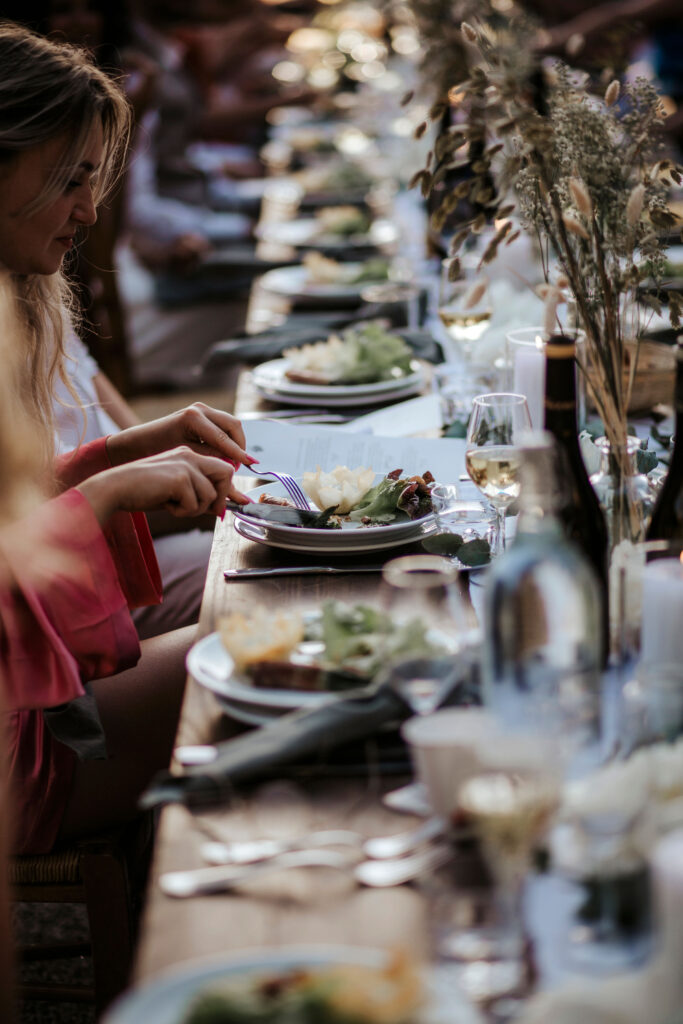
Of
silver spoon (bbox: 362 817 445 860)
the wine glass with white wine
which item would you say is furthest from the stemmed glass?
the wine glass with white wine

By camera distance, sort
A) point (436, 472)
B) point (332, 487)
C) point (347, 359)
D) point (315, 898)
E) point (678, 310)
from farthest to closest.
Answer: point (347, 359) < point (436, 472) < point (332, 487) < point (678, 310) < point (315, 898)

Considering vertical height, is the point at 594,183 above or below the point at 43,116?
below

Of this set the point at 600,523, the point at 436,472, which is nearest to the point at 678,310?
the point at 600,523

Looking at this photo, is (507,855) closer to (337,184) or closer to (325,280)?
(325,280)

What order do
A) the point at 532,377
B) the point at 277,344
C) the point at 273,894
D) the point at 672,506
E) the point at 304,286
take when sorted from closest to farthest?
the point at 273,894
the point at 672,506
the point at 532,377
the point at 277,344
the point at 304,286

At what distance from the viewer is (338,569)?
124 centimetres

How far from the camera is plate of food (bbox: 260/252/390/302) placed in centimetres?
271

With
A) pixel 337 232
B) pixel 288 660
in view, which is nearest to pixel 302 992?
pixel 288 660

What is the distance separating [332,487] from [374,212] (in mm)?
2835

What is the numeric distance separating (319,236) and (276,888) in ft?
9.81

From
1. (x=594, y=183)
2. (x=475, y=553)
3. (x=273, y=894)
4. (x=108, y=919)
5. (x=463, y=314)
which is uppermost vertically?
(x=594, y=183)

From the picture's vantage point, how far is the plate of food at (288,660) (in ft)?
2.99

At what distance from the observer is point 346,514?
1345 mm

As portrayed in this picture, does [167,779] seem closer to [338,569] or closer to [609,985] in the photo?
[609,985]
